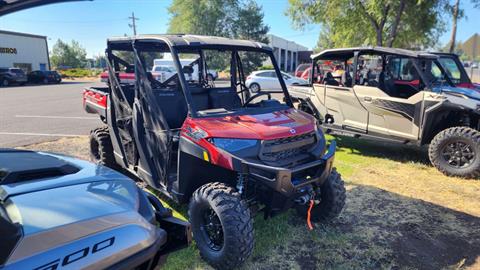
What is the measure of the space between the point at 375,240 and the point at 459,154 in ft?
9.95

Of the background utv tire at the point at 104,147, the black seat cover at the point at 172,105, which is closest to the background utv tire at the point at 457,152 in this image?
the black seat cover at the point at 172,105

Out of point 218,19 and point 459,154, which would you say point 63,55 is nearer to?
point 218,19

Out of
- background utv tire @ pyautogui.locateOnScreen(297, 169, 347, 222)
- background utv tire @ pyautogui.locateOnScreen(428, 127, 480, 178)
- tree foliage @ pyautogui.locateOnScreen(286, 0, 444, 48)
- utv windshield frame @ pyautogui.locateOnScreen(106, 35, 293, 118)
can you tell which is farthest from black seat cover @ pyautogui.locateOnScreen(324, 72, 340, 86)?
tree foliage @ pyautogui.locateOnScreen(286, 0, 444, 48)

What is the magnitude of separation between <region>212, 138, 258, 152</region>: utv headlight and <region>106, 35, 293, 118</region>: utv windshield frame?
456mm

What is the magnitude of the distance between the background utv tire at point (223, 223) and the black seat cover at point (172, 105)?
4.54 ft

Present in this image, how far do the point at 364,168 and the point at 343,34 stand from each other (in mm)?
11982

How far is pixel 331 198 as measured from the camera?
3623mm

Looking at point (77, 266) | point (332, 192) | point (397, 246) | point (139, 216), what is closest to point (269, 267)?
point (332, 192)

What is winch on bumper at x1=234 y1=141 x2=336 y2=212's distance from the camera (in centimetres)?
279

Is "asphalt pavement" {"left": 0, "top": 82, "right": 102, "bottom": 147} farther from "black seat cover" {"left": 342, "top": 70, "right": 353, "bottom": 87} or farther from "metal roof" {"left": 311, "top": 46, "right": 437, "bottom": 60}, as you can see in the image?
"black seat cover" {"left": 342, "top": 70, "right": 353, "bottom": 87}

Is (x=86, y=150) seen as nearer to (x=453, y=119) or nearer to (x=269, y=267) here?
(x=269, y=267)

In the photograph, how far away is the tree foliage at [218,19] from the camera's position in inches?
1625

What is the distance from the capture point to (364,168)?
5.93 metres

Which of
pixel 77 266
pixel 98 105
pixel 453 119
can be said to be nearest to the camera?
pixel 77 266
